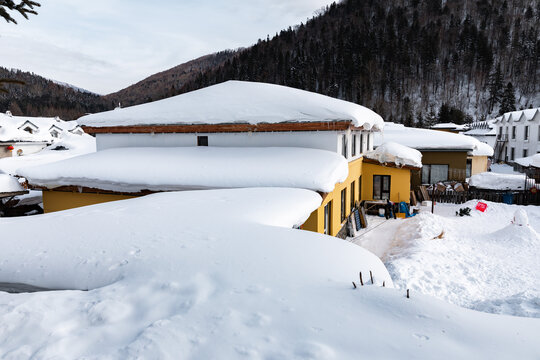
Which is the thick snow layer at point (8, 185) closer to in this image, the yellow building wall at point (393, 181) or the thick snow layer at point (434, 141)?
the yellow building wall at point (393, 181)

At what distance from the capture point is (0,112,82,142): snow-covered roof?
38.2 meters

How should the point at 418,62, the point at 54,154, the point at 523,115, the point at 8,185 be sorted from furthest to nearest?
1. the point at 418,62
2. the point at 54,154
3. the point at 523,115
4. the point at 8,185

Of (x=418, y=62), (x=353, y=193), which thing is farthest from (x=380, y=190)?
(x=418, y=62)

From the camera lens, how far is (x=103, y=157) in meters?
12.2

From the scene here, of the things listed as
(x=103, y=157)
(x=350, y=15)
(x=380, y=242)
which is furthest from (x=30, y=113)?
(x=380, y=242)

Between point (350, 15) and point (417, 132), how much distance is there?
103 m

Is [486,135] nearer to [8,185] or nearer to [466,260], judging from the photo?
[466,260]

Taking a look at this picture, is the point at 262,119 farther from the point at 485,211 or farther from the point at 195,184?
the point at 485,211

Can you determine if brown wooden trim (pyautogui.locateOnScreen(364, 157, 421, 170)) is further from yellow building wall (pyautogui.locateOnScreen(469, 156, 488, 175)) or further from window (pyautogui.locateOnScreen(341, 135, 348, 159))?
yellow building wall (pyautogui.locateOnScreen(469, 156, 488, 175))

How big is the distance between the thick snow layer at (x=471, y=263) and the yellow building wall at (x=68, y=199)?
9794mm

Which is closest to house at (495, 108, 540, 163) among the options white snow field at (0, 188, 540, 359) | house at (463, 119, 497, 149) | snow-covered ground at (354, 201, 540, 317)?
house at (463, 119, 497, 149)

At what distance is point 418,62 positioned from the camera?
271 feet

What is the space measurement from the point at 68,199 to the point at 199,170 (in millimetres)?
5362

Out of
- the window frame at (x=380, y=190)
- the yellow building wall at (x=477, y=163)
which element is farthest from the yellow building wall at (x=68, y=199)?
the yellow building wall at (x=477, y=163)
